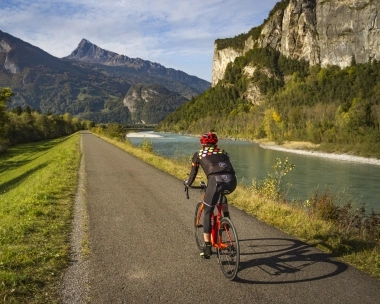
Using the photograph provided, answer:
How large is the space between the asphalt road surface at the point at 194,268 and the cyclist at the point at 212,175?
0.86 meters

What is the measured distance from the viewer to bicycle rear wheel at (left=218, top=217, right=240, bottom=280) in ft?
19.0

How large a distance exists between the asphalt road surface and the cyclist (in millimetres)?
862

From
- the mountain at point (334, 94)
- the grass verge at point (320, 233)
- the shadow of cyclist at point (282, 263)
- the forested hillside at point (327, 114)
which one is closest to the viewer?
the shadow of cyclist at point (282, 263)

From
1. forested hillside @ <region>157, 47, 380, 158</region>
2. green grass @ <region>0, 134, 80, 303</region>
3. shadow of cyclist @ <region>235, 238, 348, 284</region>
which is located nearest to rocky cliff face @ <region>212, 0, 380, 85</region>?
forested hillside @ <region>157, 47, 380, 158</region>

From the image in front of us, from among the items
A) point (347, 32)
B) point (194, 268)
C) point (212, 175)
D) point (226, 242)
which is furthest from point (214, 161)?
point (347, 32)

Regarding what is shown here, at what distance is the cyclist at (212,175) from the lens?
6.18 metres

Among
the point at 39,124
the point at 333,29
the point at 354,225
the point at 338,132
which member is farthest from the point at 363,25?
the point at 354,225

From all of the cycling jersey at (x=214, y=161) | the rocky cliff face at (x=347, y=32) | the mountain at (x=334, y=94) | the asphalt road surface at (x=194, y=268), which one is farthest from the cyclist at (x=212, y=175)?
the rocky cliff face at (x=347, y=32)

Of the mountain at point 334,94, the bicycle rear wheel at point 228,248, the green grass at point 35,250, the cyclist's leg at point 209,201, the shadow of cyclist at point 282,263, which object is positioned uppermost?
the mountain at point 334,94

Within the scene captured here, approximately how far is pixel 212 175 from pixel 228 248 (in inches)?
53.6

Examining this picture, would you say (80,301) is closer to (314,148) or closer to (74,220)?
(74,220)

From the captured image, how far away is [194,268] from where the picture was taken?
20.9ft

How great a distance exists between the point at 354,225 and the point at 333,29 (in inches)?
8109

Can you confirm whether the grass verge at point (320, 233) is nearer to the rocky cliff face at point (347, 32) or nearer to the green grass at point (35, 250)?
the green grass at point (35, 250)
